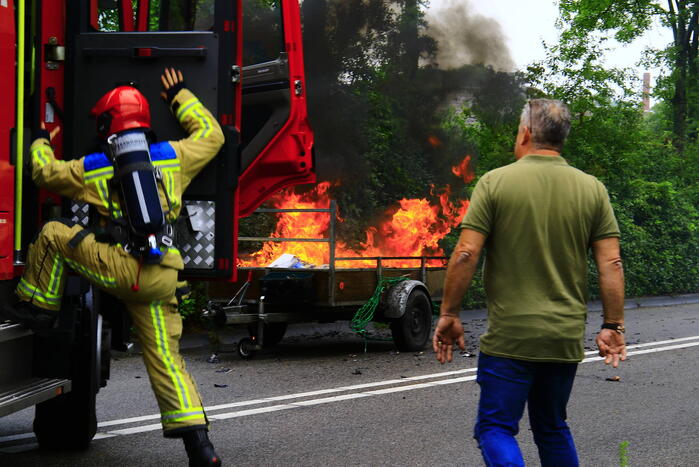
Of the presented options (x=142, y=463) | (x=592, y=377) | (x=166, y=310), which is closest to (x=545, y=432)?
(x=166, y=310)

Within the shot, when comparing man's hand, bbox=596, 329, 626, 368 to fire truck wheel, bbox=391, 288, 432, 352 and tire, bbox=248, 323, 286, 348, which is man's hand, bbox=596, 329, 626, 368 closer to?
fire truck wheel, bbox=391, 288, 432, 352

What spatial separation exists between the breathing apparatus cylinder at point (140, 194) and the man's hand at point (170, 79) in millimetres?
683

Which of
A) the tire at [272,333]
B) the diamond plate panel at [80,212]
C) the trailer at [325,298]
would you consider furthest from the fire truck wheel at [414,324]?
the diamond plate panel at [80,212]

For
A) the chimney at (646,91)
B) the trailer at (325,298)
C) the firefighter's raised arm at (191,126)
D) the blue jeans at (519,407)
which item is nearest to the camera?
the blue jeans at (519,407)

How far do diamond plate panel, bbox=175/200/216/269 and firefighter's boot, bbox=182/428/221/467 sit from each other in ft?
3.61

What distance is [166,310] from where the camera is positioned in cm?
522

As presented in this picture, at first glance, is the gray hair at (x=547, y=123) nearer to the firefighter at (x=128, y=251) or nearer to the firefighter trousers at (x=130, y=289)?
the firefighter at (x=128, y=251)

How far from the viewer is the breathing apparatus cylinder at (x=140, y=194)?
4.98m

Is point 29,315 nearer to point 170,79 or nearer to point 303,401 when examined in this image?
point 170,79

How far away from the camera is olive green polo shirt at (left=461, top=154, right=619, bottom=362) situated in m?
3.92

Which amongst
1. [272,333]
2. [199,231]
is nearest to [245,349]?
[272,333]

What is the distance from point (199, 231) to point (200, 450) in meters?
1.36

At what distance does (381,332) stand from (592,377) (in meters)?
3.89

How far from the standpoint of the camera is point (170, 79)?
18.6ft
